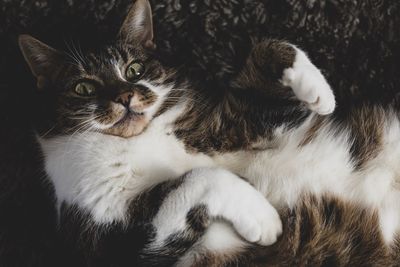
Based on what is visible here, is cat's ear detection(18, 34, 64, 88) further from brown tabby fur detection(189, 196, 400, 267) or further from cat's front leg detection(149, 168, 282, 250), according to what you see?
brown tabby fur detection(189, 196, 400, 267)

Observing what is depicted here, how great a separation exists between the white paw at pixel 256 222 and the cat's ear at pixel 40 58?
58 centimetres

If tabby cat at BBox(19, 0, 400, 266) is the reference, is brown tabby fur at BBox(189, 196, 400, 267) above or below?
below

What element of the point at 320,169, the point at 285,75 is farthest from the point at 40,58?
the point at 320,169

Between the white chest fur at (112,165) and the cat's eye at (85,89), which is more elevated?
the cat's eye at (85,89)

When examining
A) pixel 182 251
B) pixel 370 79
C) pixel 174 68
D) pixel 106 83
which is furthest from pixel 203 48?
pixel 182 251

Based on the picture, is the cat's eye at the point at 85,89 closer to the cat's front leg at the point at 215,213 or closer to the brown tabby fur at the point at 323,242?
the cat's front leg at the point at 215,213

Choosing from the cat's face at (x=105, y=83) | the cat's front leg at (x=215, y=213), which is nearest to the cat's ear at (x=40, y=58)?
the cat's face at (x=105, y=83)

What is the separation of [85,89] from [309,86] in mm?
534

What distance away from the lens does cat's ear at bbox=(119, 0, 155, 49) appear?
1428 millimetres

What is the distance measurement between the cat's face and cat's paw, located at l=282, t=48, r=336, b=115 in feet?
1.05

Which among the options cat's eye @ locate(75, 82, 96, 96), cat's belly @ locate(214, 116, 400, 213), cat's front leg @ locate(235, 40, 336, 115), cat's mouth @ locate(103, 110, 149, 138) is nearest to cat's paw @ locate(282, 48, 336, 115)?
cat's front leg @ locate(235, 40, 336, 115)

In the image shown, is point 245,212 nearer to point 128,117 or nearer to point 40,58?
point 128,117

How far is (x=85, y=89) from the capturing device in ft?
4.54

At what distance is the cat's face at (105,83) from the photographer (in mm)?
1342
